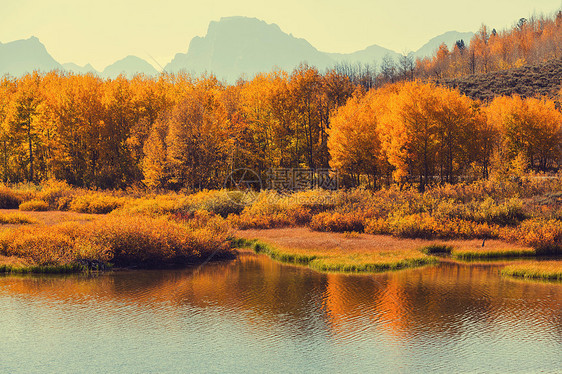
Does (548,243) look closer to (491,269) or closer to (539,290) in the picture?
(491,269)

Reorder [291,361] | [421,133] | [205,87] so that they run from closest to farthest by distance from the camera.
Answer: [291,361] < [421,133] < [205,87]

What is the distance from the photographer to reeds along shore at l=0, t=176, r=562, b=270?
27859 mm

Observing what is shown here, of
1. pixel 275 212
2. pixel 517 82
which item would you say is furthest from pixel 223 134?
pixel 517 82

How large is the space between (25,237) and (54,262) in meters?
2.55

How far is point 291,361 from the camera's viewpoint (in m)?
14.4

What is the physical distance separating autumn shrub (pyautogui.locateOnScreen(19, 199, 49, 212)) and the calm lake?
23.2 metres

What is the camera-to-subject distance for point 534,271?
2530 cm

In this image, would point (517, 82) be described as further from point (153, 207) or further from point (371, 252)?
point (371, 252)

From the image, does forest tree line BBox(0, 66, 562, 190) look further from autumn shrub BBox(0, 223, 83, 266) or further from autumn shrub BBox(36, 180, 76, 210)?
autumn shrub BBox(0, 223, 83, 266)

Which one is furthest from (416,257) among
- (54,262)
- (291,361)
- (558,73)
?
(558,73)

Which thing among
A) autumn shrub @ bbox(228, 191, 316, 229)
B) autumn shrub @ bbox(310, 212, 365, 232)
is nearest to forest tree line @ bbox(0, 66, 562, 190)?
autumn shrub @ bbox(228, 191, 316, 229)

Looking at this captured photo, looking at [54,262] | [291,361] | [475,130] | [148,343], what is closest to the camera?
[291,361]

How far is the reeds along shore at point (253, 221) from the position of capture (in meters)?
27.9

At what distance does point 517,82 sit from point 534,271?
11379 cm
